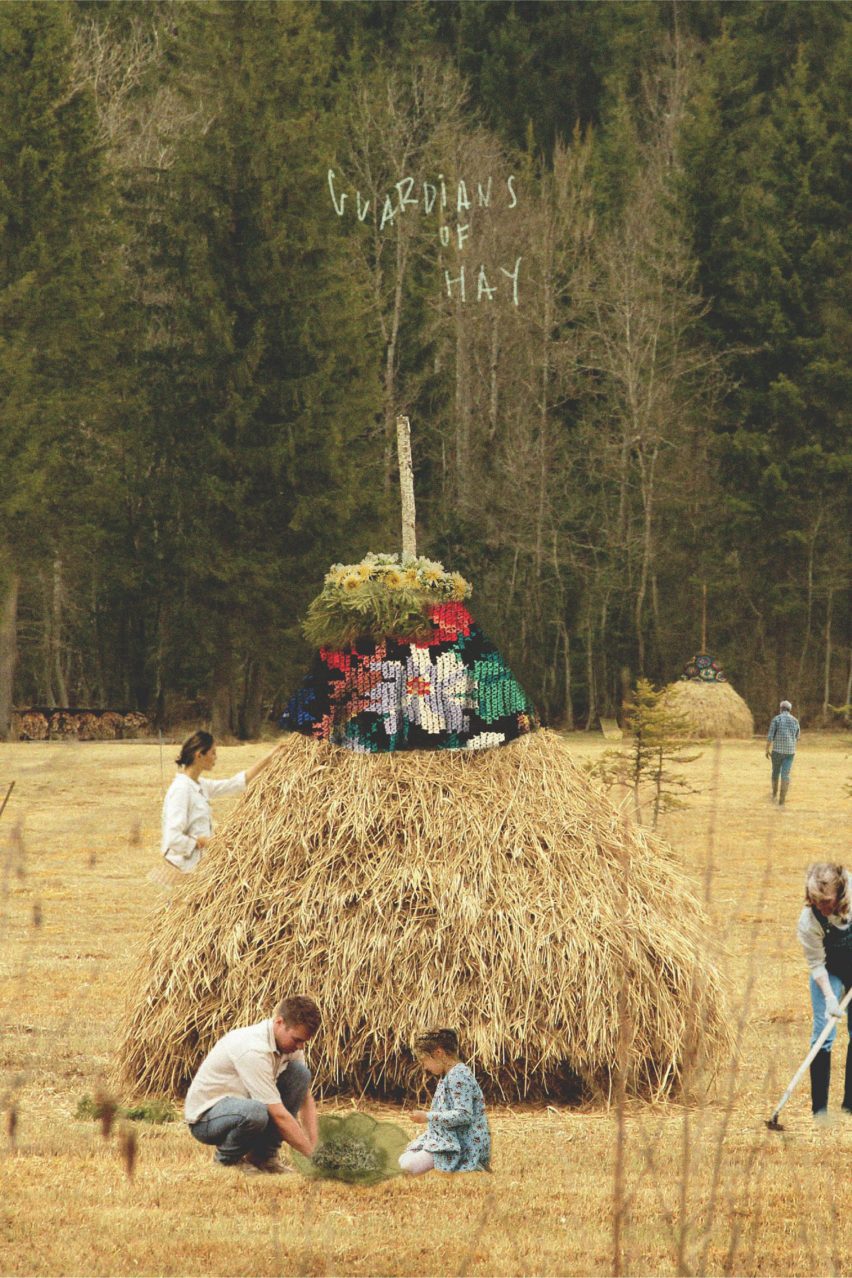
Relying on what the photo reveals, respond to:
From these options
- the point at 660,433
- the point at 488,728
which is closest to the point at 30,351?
the point at 660,433

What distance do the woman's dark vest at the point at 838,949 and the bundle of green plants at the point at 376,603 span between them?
2633mm

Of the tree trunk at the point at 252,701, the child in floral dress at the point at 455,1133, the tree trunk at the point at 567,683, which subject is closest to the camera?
the child in floral dress at the point at 455,1133

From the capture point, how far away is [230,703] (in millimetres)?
40250

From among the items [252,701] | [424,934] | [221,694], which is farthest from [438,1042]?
[252,701]

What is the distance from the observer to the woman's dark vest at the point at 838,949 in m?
9.06

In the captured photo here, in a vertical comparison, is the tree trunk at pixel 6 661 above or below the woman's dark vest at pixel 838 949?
above

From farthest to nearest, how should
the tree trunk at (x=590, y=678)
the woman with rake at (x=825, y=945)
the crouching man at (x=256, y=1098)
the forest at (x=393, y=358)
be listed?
the tree trunk at (x=590, y=678), the forest at (x=393, y=358), the woman with rake at (x=825, y=945), the crouching man at (x=256, y=1098)

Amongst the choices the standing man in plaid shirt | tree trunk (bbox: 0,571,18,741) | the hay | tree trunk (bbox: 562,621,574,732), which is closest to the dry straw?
the standing man in plaid shirt

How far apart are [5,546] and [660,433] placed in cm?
1605

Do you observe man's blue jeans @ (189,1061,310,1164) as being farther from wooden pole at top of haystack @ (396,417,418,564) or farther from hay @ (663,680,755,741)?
hay @ (663,680,755,741)

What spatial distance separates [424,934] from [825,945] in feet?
6.57

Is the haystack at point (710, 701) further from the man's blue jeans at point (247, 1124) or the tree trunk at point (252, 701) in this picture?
the man's blue jeans at point (247, 1124)

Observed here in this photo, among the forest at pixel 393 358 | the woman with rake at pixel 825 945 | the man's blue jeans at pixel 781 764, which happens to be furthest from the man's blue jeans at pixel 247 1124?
the forest at pixel 393 358

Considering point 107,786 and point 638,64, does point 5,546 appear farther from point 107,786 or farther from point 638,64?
point 638,64
